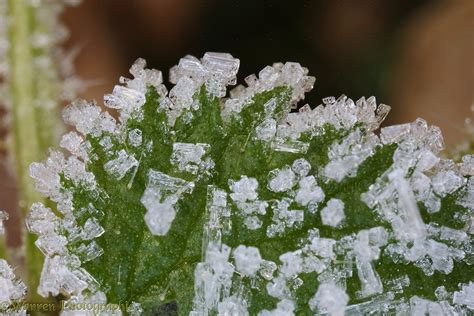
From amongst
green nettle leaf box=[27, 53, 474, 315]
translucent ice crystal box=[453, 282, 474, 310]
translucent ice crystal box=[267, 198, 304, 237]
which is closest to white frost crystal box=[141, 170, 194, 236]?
green nettle leaf box=[27, 53, 474, 315]

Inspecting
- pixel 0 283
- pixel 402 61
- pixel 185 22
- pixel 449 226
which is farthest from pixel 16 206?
pixel 402 61

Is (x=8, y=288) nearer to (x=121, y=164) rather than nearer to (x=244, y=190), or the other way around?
(x=121, y=164)

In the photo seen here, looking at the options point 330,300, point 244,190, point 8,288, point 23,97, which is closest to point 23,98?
point 23,97

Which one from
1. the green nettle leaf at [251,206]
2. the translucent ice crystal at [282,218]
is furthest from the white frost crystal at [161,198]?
the translucent ice crystal at [282,218]

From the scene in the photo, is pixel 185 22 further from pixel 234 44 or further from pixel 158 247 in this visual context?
pixel 158 247

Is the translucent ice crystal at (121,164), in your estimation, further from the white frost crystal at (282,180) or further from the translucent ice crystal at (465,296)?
the translucent ice crystal at (465,296)

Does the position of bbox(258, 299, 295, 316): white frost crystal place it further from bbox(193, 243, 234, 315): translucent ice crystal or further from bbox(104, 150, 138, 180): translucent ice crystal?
bbox(104, 150, 138, 180): translucent ice crystal
